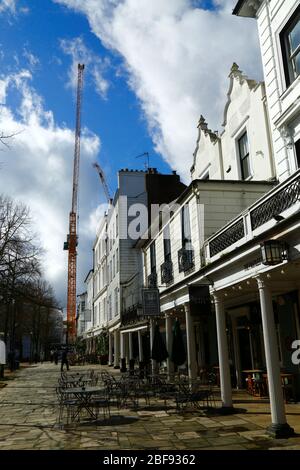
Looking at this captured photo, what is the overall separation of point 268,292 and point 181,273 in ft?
25.5

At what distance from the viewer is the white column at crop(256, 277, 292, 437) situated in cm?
859

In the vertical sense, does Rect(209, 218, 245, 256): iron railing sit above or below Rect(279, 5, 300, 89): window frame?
below

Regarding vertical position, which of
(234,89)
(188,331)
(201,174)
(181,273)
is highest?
(234,89)

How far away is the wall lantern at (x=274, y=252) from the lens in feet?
27.2

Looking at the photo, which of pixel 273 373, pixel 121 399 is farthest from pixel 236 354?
pixel 273 373

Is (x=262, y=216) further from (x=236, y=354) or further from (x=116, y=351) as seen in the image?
(x=116, y=351)

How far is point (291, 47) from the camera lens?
479 inches

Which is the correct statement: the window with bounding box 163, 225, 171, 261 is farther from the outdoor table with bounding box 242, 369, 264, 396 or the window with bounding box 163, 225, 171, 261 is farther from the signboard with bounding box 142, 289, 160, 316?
the outdoor table with bounding box 242, 369, 264, 396

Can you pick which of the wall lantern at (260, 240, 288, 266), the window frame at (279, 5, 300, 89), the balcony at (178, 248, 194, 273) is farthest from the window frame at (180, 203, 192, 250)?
the wall lantern at (260, 240, 288, 266)

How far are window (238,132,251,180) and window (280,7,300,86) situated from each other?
15.6 feet

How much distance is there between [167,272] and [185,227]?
3.18 meters

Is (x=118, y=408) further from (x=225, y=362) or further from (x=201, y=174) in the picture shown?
(x=201, y=174)
